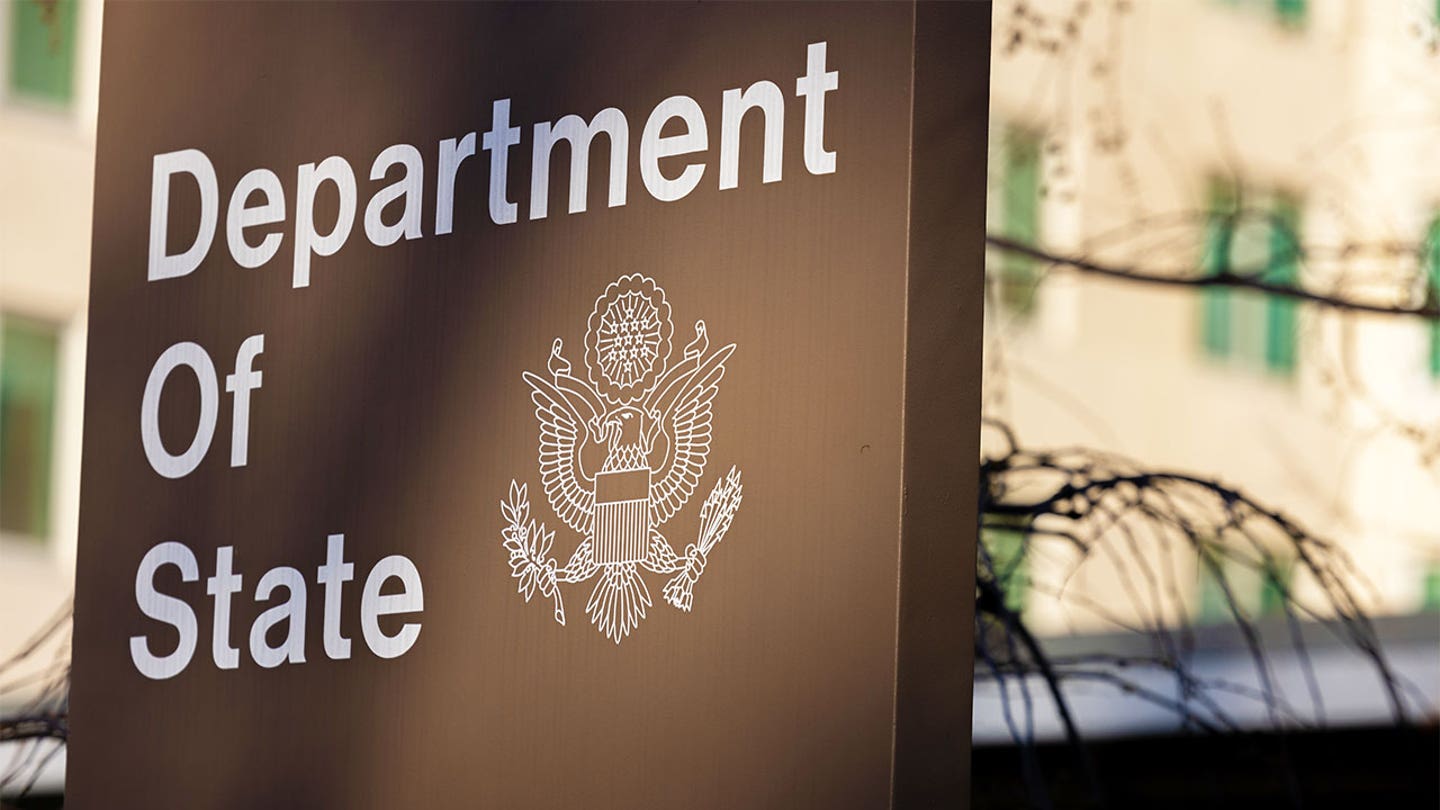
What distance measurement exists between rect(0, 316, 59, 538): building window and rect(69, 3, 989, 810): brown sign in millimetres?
18151

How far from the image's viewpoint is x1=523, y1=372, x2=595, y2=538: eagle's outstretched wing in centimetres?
289

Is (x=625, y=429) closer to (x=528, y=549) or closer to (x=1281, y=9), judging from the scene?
(x=528, y=549)

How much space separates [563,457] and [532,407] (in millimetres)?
85

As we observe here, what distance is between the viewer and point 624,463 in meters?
2.87

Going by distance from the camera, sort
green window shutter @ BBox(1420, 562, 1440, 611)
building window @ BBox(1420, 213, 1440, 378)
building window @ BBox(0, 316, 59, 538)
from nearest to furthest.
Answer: building window @ BBox(1420, 213, 1440, 378), building window @ BBox(0, 316, 59, 538), green window shutter @ BBox(1420, 562, 1440, 611)

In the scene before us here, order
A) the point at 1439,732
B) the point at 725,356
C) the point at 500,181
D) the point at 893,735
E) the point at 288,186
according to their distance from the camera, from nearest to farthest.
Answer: the point at 893,735 < the point at 725,356 < the point at 500,181 < the point at 288,186 < the point at 1439,732

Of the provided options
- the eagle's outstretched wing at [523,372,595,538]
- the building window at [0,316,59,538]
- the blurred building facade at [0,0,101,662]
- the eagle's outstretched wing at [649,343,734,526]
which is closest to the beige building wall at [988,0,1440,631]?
the blurred building facade at [0,0,101,662]

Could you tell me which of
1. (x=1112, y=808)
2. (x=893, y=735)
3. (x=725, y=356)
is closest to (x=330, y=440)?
(x=725, y=356)

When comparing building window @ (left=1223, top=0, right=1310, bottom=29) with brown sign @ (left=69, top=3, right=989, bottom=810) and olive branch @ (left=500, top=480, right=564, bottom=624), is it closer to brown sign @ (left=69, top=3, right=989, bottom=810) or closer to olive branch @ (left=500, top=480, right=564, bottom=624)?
brown sign @ (left=69, top=3, right=989, bottom=810)

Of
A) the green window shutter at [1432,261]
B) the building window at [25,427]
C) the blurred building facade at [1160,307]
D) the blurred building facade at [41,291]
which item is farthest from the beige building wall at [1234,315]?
the green window shutter at [1432,261]

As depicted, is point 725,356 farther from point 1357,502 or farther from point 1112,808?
point 1357,502

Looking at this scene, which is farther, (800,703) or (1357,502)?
(1357,502)

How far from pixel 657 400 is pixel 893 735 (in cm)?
48

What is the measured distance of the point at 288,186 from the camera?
129 inches
